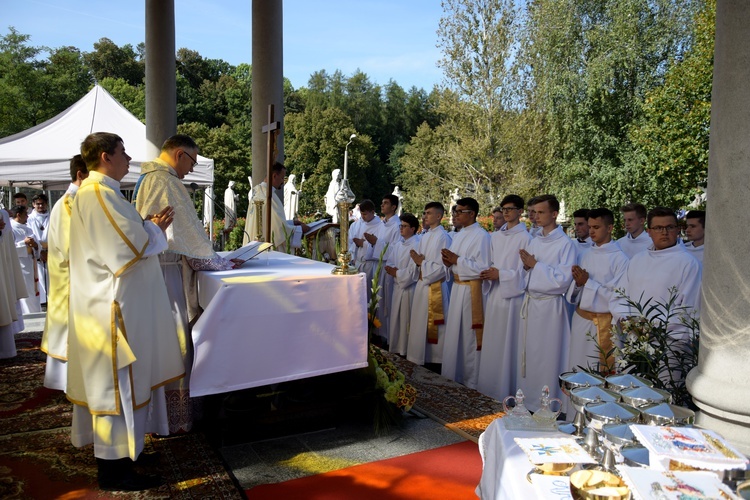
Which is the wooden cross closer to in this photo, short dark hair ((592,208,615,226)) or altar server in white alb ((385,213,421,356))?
altar server in white alb ((385,213,421,356))

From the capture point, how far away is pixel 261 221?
19.1 ft

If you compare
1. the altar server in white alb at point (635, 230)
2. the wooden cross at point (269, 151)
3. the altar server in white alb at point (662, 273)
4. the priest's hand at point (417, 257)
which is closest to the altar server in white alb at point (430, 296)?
the priest's hand at point (417, 257)

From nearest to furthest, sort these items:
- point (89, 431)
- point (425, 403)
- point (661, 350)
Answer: point (661, 350) < point (89, 431) < point (425, 403)

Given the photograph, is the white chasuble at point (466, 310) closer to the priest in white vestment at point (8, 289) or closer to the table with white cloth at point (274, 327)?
the table with white cloth at point (274, 327)

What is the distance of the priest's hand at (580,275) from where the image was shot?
17.0 feet

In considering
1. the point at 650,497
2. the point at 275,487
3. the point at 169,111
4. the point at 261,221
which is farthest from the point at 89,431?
the point at 169,111

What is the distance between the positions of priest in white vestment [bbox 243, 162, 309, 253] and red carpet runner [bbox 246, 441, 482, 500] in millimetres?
2390

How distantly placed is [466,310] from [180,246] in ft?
10.9

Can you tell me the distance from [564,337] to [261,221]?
3054 millimetres

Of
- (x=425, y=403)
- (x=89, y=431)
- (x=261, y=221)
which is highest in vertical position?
(x=261, y=221)

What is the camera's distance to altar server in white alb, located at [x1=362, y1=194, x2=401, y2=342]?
880 centimetres

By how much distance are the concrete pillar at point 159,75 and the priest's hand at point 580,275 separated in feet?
21.4

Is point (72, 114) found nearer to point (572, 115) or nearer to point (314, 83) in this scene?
point (572, 115)

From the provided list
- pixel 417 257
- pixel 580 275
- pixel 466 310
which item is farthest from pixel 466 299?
pixel 580 275
